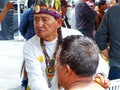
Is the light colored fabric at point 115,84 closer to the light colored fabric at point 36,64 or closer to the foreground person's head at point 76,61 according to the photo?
the light colored fabric at point 36,64

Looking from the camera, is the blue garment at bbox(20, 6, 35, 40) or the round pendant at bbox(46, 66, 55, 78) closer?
the round pendant at bbox(46, 66, 55, 78)

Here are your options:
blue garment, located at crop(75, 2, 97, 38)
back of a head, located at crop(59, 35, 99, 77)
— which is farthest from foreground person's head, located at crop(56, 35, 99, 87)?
blue garment, located at crop(75, 2, 97, 38)

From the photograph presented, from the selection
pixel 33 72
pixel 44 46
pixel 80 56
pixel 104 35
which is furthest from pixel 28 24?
pixel 80 56

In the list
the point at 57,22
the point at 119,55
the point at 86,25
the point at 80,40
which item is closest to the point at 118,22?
the point at 119,55

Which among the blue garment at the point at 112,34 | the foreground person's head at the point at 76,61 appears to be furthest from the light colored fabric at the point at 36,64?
the blue garment at the point at 112,34

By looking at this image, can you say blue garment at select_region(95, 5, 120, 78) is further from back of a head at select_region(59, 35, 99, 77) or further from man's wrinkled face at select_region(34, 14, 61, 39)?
back of a head at select_region(59, 35, 99, 77)

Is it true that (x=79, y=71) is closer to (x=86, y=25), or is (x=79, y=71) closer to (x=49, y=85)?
(x=49, y=85)

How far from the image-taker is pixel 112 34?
3279 mm

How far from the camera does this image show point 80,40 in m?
1.65

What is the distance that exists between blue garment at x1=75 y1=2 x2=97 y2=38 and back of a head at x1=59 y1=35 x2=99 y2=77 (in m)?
3.46

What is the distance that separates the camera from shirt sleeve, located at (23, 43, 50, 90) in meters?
2.18

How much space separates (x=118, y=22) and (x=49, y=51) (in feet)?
3.60

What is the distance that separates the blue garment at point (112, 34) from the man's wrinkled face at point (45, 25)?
1.02 m

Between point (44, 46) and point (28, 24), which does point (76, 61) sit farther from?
point (28, 24)
